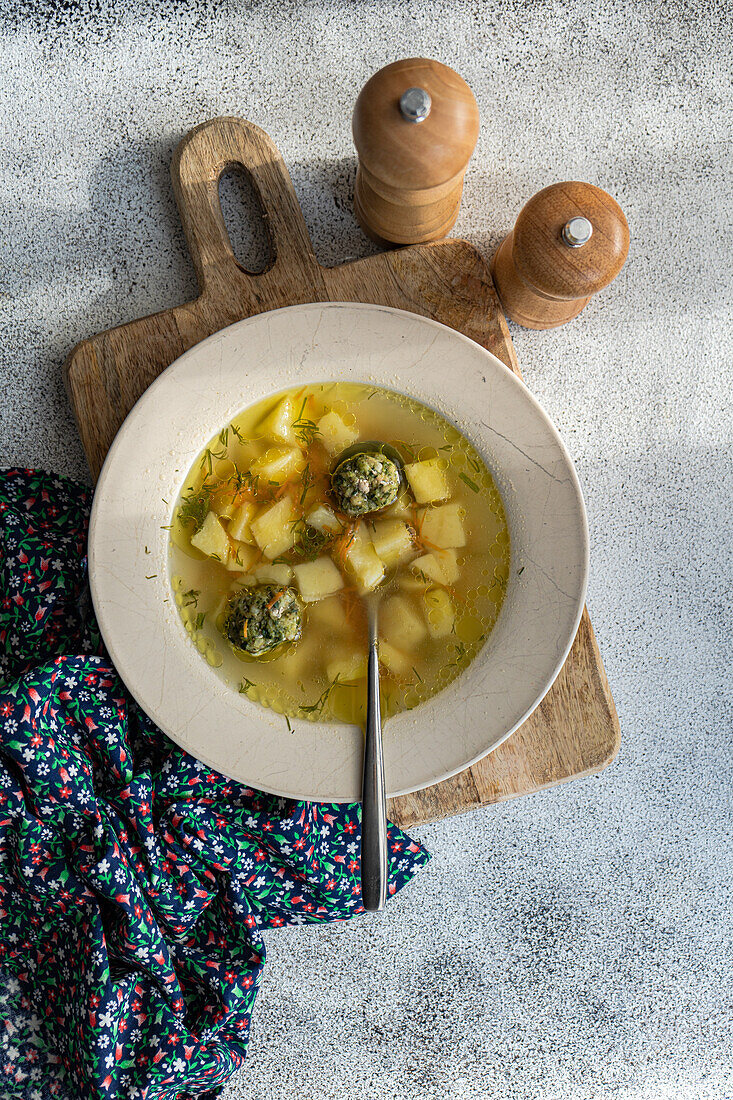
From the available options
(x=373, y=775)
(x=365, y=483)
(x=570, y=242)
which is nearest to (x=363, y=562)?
(x=365, y=483)

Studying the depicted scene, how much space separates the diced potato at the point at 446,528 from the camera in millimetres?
1595

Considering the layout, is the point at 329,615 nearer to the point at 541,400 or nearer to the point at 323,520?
the point at 323,520

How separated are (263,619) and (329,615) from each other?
0.16 metres

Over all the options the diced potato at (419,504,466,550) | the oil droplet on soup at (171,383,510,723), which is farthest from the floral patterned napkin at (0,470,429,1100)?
the diced potato at (419,504,466,550)

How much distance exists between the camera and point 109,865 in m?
1.63

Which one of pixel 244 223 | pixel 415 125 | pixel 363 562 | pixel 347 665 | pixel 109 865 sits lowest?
pixel 109 865

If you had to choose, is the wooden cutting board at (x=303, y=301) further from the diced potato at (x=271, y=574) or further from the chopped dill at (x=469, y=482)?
the diced potato at (x=271, y=574)

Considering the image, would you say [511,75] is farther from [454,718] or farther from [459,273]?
[454,718]

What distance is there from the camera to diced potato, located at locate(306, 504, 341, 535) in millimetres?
1587

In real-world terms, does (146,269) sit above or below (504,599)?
above

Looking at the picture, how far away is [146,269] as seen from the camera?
1.86 metres

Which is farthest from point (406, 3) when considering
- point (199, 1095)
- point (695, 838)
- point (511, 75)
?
point (199, 1095)

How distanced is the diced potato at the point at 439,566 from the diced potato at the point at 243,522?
34 centimetres

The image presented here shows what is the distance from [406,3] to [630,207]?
2.42ft
